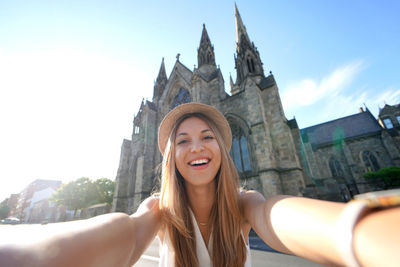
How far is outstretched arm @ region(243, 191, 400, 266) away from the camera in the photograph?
413 mm

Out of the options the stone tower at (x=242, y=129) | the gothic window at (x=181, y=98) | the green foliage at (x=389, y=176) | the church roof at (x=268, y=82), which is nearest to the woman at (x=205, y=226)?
the stone tower at (x=242, y=129)

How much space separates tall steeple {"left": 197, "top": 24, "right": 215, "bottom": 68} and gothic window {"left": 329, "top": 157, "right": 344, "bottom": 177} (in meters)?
17.9

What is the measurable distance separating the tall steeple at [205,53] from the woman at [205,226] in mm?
16602

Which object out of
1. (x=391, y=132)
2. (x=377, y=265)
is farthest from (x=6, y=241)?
(x=391, y=132)

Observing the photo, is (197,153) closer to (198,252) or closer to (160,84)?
(198,252)

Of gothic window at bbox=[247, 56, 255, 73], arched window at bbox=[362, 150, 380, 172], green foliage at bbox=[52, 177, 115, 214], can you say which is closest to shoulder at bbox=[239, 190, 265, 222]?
gothic window at bbox=[247, 56, 255, 73]

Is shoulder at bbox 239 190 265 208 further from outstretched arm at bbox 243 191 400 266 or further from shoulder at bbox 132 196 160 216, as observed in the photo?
shoulder at bbox 132 196 160 216

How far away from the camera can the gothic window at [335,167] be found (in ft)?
60.3

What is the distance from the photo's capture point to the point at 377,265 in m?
0.41

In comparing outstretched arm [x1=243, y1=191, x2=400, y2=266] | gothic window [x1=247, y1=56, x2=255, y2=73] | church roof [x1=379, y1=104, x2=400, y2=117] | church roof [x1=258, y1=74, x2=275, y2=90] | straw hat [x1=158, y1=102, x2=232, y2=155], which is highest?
gothic window [x1=247, y1=56, x2=255, y2=73]

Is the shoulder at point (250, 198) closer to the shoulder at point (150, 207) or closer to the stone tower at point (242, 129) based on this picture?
the shoulder at point (150, 207)

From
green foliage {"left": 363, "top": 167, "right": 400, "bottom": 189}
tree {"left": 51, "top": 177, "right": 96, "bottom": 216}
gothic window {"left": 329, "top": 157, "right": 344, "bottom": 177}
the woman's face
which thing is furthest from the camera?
tree {"left": 51, "top": 177, "right": 96, "bottom": 216}

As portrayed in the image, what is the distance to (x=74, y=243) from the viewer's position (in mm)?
616

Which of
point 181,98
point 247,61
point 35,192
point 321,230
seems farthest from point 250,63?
point 35,192
